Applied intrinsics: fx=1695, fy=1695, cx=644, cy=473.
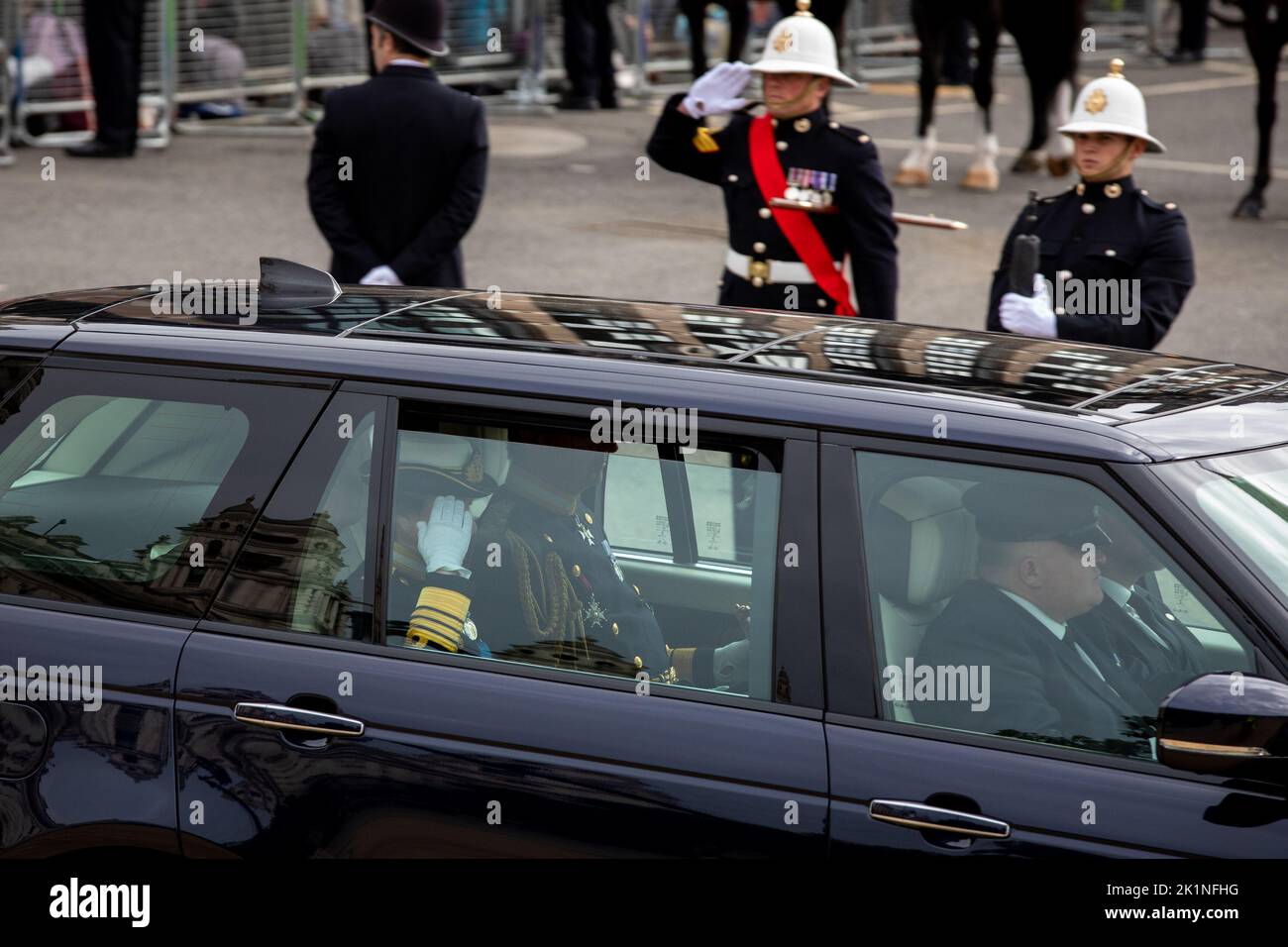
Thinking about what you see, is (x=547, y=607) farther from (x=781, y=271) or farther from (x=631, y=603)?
(x=781, y=271)

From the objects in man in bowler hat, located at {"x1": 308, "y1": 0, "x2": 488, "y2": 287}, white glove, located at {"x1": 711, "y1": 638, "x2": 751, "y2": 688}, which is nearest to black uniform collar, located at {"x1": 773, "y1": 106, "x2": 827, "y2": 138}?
man in bowler hat, located at {"x1": 308, "y1": 0, "x2": 488, "y2": 287}

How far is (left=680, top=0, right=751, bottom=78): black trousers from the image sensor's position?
576 inches

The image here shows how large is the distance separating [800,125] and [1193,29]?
1703 cm

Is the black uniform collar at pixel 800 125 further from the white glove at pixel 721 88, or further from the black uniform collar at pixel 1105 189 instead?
the black uniform collar at pixel 1105 189

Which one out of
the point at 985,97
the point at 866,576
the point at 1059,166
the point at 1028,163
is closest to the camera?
the point at 866,576

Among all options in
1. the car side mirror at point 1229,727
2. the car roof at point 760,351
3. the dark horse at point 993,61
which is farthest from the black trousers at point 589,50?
the car side mirror at point 1229,727

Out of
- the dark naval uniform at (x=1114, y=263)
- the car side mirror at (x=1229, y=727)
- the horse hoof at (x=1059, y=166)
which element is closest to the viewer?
the car side mirror at (x=1229, y=727)

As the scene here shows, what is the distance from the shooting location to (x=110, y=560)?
3.43 metres

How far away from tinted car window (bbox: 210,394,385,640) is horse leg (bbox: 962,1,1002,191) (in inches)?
402

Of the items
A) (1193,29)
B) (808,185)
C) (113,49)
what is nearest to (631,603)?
(808,185)

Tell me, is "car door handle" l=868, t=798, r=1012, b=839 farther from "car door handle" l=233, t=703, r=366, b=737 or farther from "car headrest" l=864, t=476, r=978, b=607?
"car door handle" l=233, t=703, r=366, b=737

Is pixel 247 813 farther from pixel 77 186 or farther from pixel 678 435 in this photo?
pixel 77 186

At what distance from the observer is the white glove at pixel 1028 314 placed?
525 centimetres

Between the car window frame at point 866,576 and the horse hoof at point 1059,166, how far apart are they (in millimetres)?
10744
